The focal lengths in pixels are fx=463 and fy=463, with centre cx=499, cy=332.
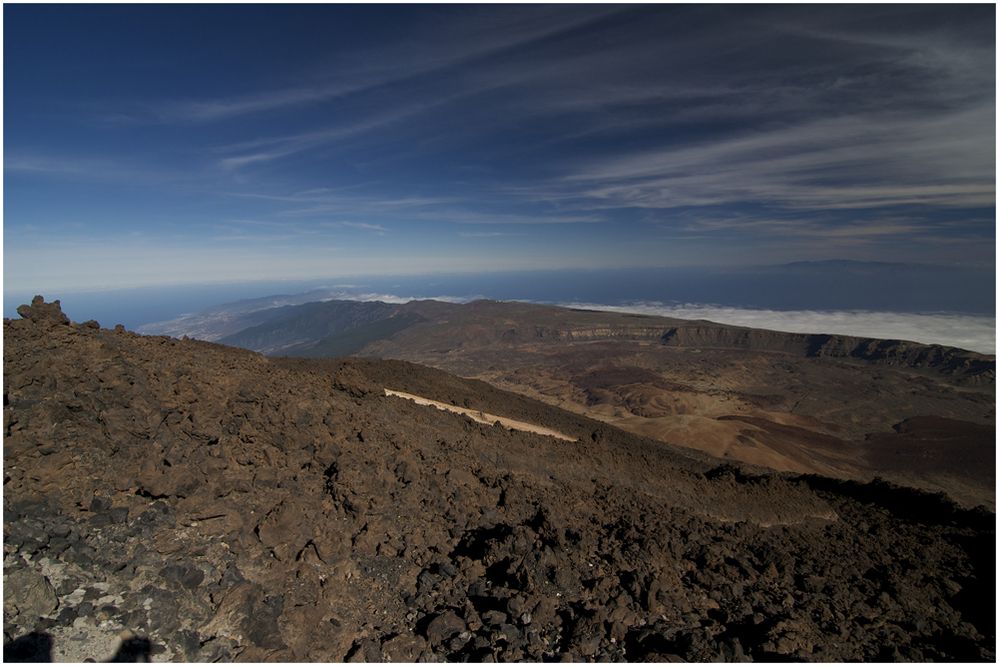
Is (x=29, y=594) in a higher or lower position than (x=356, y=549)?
higher

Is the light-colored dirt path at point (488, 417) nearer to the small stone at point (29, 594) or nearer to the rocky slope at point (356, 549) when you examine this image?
the rocky slope at point (356, 549)

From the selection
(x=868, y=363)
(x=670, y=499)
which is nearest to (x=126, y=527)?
(x=670, y=499)

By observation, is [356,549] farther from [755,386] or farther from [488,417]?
[755,386]

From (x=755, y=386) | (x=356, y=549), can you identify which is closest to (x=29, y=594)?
(x=356, y=549)

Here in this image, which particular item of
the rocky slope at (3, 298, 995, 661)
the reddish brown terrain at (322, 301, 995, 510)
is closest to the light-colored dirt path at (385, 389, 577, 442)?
the rocky slope at (3, 298, 995, 661)

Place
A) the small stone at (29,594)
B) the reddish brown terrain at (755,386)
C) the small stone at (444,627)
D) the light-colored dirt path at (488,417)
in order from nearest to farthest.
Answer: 1. the small stone at (29,594)
2. the small stone at (444,627)
3. the light-colored dirt path at (488,417)
4. the reddish brown terrain at (755,386)

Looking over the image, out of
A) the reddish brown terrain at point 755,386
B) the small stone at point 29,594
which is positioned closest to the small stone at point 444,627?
the small stone at point 29,594

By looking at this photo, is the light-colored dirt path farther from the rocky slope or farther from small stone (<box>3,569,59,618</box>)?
small stone (<box>3,569,59,618</box>)

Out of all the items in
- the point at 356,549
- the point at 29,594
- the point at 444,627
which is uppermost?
the point at 29,594
